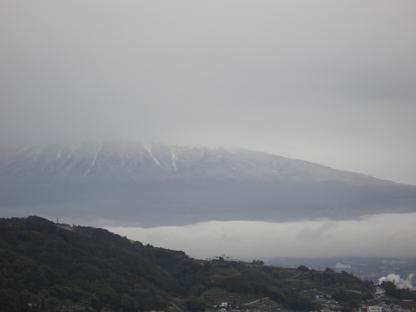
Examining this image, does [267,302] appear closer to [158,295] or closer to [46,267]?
[158,295]

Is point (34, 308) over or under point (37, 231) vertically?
under

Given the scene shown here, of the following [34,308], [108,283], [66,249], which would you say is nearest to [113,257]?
[66,249]

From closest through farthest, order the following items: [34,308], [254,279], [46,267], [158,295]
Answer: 1. [34,308]
2. [46,267]
3. [158,295]
4. [254,279]

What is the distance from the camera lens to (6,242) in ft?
552

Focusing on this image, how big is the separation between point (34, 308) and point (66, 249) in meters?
47.2

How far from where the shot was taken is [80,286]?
156m

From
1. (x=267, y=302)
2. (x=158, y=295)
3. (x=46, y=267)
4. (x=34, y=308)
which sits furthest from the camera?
(x=267, y=302)

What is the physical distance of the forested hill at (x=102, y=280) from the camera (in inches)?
5625

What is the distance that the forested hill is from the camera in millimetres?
142875

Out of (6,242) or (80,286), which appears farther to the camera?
(6,242)

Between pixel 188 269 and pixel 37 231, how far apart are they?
117 ft

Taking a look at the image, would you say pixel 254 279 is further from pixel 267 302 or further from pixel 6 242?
pixel 6 242

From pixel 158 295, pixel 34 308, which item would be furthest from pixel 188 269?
pixel 34 308

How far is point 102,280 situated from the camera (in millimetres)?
163000
